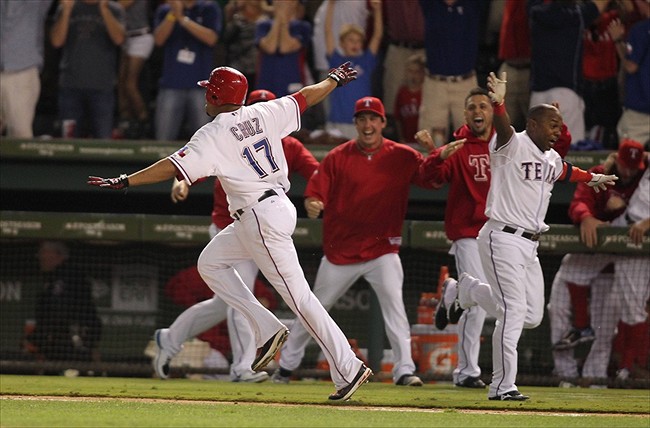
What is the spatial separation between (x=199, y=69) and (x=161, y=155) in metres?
0.98

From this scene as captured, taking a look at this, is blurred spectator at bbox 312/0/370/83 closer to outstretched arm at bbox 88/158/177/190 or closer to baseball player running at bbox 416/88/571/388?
baseball player running at bbox 416/88/571/388

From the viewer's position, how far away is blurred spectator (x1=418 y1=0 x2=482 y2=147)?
10734 mm

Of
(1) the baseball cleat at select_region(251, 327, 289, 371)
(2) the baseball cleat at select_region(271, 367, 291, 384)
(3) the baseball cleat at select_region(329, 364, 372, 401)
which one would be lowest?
(2) the baseball cleat at select_region(271, 367, 291, 384)

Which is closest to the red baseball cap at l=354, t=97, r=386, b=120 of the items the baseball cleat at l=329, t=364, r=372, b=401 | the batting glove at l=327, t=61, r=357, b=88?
the batting glove at l=327, t=61, r=357, b=88

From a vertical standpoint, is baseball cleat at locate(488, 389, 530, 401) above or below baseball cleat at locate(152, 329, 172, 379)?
above

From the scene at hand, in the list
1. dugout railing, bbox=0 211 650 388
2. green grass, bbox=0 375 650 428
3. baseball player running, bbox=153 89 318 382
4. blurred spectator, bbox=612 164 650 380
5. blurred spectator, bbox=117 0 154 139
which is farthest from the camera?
blurred spectator, bbox=117 0 154 139

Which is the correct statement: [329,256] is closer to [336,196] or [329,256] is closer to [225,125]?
[336,196]

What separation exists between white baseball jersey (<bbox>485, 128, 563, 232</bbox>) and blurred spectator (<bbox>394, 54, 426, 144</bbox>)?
370 cm

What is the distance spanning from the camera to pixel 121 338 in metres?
11.1

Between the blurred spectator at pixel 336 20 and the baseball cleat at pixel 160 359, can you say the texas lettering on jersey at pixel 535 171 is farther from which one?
the blurred spectator at pixel 336 20

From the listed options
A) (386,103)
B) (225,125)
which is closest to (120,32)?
(386,103)

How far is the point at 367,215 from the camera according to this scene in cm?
912

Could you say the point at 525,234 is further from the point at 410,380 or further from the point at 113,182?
the point at 113,182

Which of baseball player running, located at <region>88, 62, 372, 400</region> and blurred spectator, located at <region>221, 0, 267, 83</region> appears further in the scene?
blurred spectator, located at <region>221, 0, 267, 83</region>
